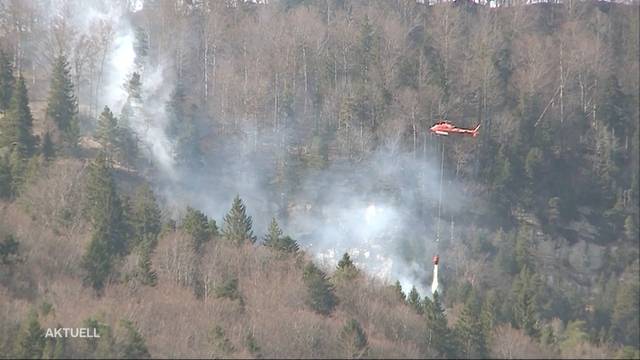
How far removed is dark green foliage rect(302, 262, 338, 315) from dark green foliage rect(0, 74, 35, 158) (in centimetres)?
1571

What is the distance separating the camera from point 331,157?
62.7 m

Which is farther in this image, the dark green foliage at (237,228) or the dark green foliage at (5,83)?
the dark green foliage at (5,83)

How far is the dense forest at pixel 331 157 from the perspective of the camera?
45.2 meters

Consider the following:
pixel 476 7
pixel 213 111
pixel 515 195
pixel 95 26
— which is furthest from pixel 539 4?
pixel 95 26

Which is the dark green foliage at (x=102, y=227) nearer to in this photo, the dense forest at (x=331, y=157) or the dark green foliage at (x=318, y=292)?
the dense forest at (x=331, y=157)

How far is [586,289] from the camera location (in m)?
56.9

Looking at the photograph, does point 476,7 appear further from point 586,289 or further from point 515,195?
point 586,289

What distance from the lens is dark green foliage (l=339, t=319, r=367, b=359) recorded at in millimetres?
35250

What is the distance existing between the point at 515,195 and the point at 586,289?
6.84 m

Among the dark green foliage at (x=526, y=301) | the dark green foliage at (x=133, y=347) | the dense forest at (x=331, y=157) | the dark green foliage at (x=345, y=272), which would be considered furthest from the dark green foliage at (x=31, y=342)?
the dark green foliage at (x=526, y=301)

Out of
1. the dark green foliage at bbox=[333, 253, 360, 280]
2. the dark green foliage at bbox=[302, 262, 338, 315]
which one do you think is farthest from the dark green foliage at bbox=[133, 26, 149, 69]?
the dark green foliage at bbox=[302, 262, 338, 315]

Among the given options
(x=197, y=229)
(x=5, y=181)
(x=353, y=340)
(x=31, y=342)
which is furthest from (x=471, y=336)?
(x=5, y=181)

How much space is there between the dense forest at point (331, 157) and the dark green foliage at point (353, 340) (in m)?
4.23

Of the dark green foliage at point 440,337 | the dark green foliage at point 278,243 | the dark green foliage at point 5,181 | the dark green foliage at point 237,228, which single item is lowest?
the dark green foliage at point 440,337
